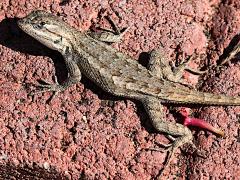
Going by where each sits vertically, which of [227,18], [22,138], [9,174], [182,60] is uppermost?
[227,18]

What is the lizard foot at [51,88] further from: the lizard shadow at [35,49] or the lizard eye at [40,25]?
the lizard eye at [40,25]

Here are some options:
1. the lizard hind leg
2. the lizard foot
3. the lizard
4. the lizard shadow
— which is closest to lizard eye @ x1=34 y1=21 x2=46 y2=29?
the lizard

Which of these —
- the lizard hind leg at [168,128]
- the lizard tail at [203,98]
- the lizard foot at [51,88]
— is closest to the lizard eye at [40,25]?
the lizard foot at [51,88]

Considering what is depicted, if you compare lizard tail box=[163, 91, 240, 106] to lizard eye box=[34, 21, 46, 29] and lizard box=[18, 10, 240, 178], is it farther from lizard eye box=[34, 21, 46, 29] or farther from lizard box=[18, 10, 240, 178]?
lizard eye box=[34, 21, 46, 29]

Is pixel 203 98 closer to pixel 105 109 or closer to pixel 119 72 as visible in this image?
pixel 119 72

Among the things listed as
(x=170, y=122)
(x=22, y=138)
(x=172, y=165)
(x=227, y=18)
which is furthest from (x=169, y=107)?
(x=22, y=138)

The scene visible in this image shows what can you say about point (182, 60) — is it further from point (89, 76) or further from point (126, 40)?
point (89, 76)
